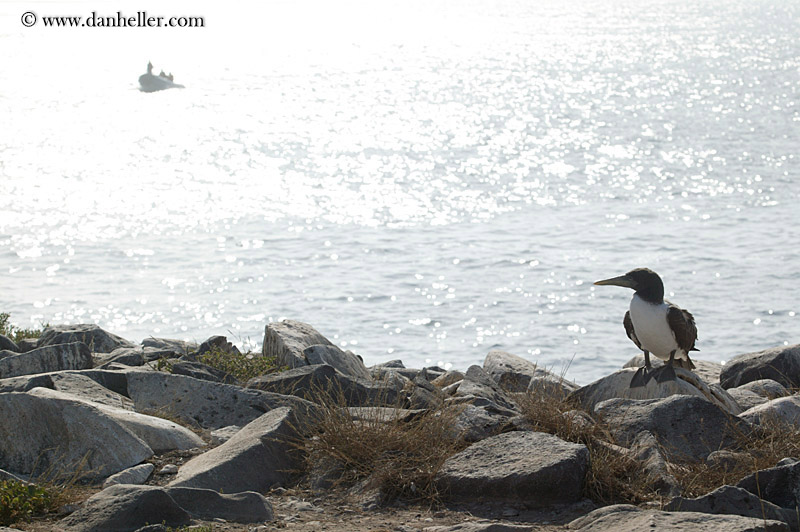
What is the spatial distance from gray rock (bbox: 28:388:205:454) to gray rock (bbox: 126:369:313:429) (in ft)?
1.62

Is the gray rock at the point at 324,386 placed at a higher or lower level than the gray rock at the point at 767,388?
higher

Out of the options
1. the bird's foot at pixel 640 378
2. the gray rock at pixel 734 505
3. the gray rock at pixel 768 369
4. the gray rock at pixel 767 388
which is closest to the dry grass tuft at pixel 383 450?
Answer: the gray rock at pixel 734 505

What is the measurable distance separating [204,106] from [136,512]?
53.2 m

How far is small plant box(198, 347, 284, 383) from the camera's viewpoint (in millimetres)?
9852

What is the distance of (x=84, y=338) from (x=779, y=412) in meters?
7.76

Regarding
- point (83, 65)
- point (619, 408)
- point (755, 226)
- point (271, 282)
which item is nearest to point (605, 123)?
point (755, 226)

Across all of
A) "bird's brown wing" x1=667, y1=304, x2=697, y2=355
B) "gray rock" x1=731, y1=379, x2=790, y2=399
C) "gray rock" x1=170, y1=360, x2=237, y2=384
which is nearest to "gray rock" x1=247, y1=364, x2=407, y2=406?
"gray rock" x1=170, y1=360, x2=237, y2=384

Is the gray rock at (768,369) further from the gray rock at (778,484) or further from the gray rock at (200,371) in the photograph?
the gray rock at (200,371)

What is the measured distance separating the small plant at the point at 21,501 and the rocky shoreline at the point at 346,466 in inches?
3.8

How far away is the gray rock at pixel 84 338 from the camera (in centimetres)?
1123

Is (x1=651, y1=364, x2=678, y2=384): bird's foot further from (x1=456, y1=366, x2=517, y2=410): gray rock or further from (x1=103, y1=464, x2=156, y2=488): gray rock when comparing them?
(x1=103, y1=464, x2=156, y2=488): gray rock

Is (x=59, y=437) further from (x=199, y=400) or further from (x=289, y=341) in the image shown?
(x=289, y=341)

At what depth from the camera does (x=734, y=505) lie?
18.9ft

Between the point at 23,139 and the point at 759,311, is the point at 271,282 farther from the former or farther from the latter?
the point at 23,139
